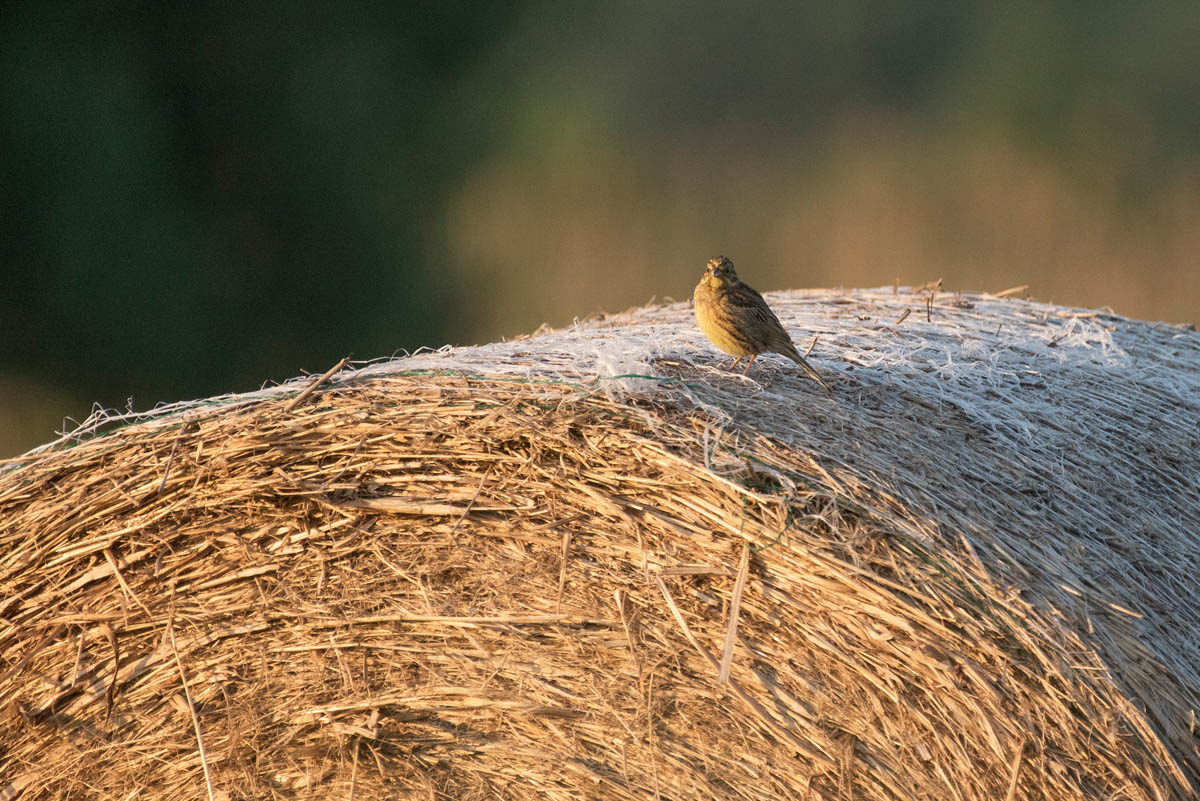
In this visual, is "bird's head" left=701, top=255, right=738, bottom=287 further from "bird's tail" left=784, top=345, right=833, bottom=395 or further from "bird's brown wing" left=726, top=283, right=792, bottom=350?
"bird's tail" left=784, top=345, right=833, bottom=395

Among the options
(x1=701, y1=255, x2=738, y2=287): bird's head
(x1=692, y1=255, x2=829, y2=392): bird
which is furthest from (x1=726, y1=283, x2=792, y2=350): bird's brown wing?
(x1=701, y1=255, x2=738, y2=287): bird's head

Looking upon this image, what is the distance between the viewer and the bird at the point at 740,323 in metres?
2.83

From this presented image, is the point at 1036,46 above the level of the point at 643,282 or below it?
above

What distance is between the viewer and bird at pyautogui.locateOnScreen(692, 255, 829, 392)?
2.83m

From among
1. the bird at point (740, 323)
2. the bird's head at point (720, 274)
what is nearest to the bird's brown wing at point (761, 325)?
the bird at point (740, 323)

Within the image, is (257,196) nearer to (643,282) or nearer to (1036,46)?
→ (643,282)

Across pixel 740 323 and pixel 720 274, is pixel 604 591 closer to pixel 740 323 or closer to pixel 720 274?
pixel 740 323

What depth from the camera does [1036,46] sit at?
29.9 feet

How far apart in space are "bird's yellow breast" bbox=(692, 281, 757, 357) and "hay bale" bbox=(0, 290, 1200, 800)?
A: 71 mm

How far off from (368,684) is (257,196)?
8.78 m

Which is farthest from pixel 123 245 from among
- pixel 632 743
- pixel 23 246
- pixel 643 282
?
pixel 632 743

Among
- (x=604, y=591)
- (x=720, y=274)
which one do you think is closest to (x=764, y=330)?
(x=720, y=274)

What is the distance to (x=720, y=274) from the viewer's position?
2986 millimetres

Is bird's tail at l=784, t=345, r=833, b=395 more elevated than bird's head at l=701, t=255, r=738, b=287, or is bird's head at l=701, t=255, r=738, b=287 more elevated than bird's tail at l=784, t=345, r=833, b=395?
bird's head at l=701, t=255, r=738, b=287
